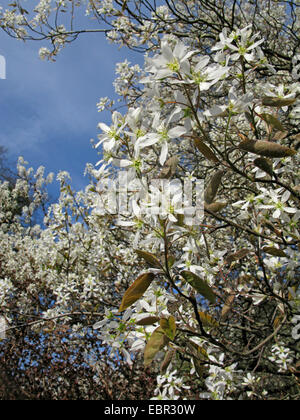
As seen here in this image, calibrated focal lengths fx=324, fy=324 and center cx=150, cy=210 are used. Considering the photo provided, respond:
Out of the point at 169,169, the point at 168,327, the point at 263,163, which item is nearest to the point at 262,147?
the point at 263,163

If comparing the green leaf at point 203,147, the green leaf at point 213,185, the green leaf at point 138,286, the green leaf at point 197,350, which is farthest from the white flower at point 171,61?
the green leaf at point 197,350

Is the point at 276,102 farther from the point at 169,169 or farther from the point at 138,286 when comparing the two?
the point at 138,286

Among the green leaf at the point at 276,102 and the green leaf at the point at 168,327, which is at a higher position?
the green leaf at the point at 276,102

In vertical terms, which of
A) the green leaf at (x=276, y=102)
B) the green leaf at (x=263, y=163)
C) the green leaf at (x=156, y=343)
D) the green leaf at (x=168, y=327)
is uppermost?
the green leaf at (x=276, y=102)

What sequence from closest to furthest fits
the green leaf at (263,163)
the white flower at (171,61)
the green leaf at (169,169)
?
the white flower at (171,61)
the green leaf at (169,169)
the green leaf at (263,163)

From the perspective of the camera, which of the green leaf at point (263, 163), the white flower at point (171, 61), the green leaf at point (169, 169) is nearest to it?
the white flower at point (171, 61)

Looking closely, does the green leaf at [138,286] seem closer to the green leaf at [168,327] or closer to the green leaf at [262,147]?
the green leaf at [168,327]

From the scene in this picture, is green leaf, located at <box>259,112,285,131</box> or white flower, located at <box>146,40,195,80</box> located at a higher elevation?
white flower, located at <box>146,40,195,80</box>

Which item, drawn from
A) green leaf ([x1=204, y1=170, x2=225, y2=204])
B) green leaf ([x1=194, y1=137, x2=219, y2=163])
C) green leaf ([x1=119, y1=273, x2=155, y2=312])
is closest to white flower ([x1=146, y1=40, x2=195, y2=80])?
green leaf ([x1=194, y1=137, x2=219, y2=163])

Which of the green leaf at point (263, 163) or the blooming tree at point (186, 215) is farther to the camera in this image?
the green leaf at point (263, 163)

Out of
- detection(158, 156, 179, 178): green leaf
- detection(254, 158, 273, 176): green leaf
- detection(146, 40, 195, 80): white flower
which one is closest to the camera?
detection(146, 40, 195, 80): white flower

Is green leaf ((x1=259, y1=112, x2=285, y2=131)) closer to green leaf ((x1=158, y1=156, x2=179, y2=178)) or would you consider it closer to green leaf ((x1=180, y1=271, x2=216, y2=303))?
green leaf ((x1=158, y1=156, x2=179, y2=178))
